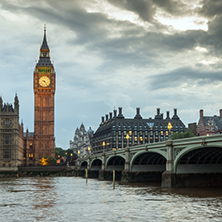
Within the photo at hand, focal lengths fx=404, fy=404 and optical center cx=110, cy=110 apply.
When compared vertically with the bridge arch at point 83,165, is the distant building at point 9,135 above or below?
above

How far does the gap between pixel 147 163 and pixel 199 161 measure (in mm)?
20702

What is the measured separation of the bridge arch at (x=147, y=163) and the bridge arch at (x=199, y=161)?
1459 centimetres

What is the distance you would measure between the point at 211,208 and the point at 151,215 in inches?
309

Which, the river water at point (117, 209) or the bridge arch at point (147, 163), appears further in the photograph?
the bridge arch at point (147, 163)

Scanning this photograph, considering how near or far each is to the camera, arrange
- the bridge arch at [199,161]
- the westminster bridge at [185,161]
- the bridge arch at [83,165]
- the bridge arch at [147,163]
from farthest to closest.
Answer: the bridge arch at [83,165] < the bridge arch at [147,163] < the bridge arch at [199,161] < the westminster bridge at [185,161]

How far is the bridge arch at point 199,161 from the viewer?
62.5m

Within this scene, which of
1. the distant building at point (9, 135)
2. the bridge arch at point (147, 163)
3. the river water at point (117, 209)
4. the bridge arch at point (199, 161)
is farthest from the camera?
the distant building at point (9, 135)

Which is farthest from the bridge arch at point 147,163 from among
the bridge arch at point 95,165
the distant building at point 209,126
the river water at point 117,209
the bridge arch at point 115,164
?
the distant building at point 209,126

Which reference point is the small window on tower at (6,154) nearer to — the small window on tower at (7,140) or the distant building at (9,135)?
the distant building at (9,135)

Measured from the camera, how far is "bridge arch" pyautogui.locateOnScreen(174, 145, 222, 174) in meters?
62.5

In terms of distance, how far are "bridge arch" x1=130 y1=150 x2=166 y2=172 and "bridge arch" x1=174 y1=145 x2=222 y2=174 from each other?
14594 millimetres

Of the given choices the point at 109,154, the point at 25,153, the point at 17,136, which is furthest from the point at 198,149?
the point at 25,153

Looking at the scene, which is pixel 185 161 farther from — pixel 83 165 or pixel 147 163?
pixel 83 165

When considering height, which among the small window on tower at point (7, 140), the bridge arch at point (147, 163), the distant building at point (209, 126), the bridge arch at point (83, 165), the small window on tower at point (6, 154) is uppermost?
the distant building at point (209, 126)
